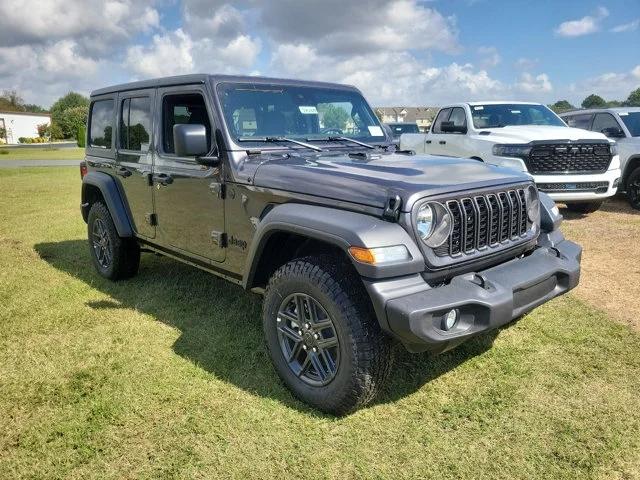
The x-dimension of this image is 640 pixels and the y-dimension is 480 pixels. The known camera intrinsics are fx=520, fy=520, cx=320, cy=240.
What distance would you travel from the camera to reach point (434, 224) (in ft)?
8.92

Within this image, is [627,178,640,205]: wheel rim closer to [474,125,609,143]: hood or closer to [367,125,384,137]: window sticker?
[474,125,609,143]: hood

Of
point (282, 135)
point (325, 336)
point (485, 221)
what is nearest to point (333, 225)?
point (325, 336)

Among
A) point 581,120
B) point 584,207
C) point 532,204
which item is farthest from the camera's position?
point 581,120

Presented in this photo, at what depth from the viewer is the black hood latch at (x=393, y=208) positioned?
2619mm

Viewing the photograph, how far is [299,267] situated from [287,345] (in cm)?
56

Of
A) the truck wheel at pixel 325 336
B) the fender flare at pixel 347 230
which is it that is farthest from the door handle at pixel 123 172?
the truck wheel at pixel 325 336

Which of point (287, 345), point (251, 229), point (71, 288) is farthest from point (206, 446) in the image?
point (71, 288)

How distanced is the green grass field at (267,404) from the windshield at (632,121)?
6.39 meters

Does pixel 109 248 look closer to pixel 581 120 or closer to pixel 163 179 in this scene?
pixel 163 179

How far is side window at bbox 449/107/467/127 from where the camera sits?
8956 mm

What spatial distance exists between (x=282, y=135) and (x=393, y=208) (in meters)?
1.47

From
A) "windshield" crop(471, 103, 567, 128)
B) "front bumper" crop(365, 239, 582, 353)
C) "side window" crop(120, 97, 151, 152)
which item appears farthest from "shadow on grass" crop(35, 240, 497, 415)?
"windshield" crop(471, 103, 567, 128)

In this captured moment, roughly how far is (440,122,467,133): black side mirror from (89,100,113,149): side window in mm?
5155

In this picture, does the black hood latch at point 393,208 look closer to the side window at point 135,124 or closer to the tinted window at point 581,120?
the side window at point 135,124
